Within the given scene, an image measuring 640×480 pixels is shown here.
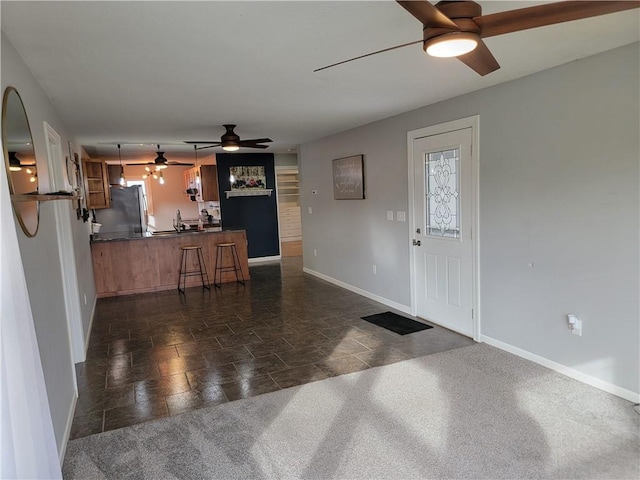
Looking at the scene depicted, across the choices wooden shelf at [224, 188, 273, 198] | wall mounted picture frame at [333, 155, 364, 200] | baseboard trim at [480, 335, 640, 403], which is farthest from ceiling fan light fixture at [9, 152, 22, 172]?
wooden shelf at [224, 188, 273, 198]

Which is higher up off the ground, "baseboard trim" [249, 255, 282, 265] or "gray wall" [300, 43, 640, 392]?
"gray wall" [300, 43, 640, 392]

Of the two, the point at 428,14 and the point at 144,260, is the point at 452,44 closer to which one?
the point at 428,14

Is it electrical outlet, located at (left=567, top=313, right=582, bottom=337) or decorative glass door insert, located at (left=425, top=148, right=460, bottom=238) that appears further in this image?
decorative glass door insert, located at (left=425, top=148, right=460, bottom=238)

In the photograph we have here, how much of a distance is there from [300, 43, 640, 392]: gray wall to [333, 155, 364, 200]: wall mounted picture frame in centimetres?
130

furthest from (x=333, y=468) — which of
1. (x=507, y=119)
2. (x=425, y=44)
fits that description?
(x=507, y=119)

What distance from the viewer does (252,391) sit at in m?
3.15

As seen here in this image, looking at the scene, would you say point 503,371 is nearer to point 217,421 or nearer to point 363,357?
point 363,357

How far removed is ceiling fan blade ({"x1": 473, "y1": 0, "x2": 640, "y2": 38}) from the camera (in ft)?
5.03

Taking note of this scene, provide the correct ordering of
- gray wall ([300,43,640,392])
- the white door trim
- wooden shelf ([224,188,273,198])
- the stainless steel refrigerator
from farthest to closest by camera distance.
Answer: wooden shelf ([224,188,273,198]) < the stainless steel refrigerator < the white door trim < gray wall ([300,43,640,392])

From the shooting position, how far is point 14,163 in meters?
1.98

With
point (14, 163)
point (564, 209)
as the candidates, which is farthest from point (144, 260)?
point (564, 209)

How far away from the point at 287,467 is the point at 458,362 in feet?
6.05

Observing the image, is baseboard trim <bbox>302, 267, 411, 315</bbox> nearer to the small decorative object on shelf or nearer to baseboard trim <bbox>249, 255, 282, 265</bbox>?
baseboard trim <bbox>249, 255, 282, 265</bbox>

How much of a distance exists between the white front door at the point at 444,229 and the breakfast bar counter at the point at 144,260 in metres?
3.82
